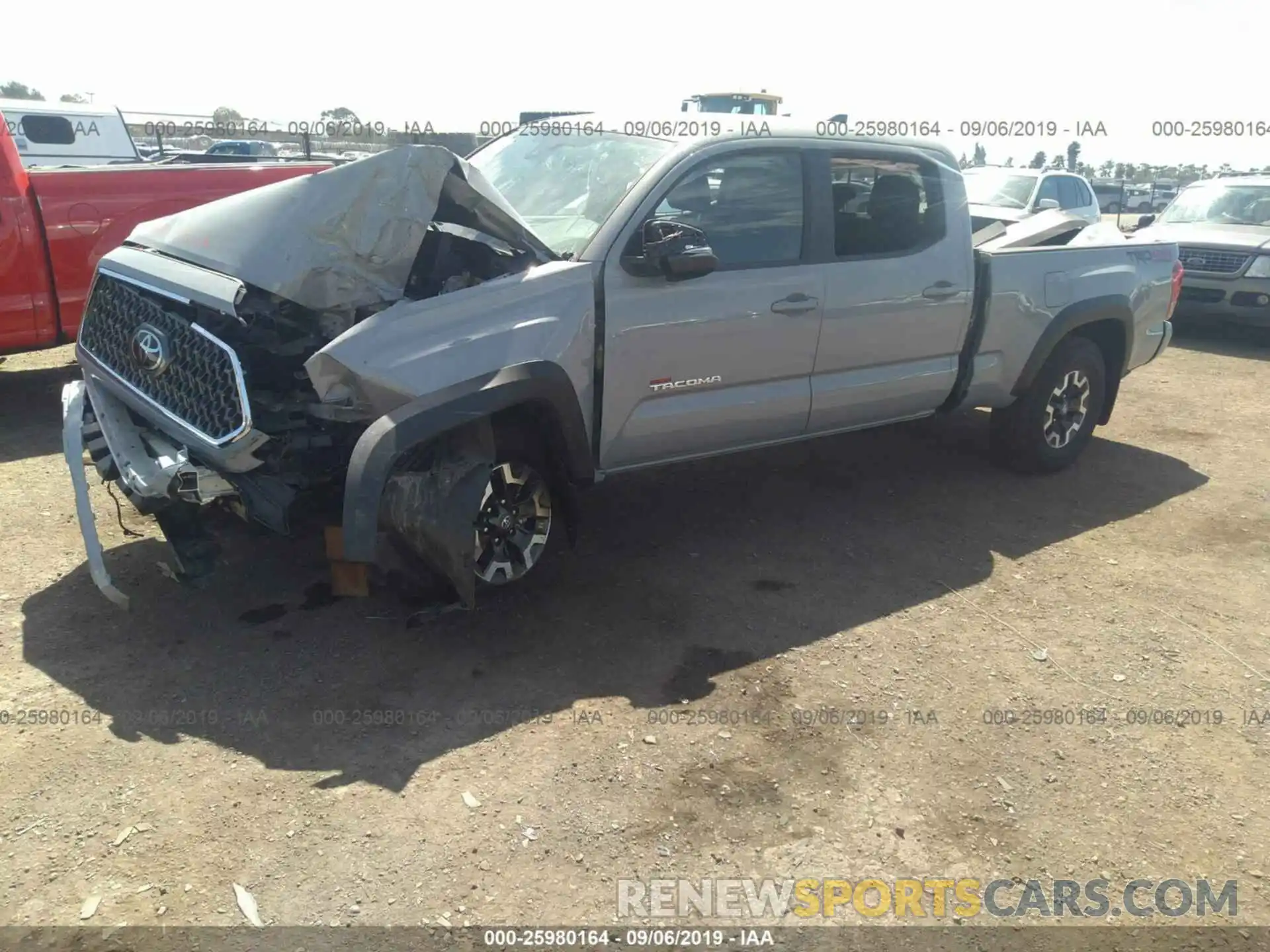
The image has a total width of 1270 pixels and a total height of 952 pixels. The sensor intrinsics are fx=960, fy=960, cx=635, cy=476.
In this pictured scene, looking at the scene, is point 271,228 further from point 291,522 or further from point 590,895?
point 590,895

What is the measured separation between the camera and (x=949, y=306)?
17.1ft

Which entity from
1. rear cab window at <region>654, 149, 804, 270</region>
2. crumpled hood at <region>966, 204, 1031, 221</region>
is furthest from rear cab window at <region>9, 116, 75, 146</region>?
rear cab window at <region>654, 149, 804, 270</region>

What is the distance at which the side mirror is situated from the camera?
399 cm

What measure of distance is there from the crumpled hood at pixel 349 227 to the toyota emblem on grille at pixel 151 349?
1.12 feet

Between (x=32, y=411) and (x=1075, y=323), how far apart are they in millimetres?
7098

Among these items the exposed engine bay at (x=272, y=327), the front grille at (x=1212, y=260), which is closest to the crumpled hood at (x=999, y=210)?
the front grille at (x=1212, y=260)

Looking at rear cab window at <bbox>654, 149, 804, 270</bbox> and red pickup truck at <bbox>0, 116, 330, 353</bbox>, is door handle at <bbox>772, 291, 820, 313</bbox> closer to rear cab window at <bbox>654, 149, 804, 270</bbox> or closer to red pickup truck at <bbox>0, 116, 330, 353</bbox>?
rear cab window at <bbox>654, 149, 804, 270</bbox>

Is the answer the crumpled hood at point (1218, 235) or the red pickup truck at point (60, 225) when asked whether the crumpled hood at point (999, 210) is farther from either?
the red pickup truck at point (60, 225)

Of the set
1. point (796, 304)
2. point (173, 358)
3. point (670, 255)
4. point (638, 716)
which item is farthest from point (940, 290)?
point (173, 358)

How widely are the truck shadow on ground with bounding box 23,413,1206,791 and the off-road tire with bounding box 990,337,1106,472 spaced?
27cm

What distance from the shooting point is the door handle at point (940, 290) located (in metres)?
5.08

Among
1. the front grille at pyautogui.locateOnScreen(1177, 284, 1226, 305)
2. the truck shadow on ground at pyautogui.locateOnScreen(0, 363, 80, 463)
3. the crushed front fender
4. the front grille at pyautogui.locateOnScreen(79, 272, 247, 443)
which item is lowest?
the truck shadow on ground at pyautogui.locateOnScreen(0, 363, 80, 463)

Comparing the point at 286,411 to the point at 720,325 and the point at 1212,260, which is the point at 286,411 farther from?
the point at 1212,260

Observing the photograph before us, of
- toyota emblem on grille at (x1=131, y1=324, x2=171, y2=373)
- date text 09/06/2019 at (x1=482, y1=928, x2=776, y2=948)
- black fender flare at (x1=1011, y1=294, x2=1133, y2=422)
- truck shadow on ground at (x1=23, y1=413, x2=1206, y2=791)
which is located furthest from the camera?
black fender flare at (x1=1011, y1=294, x2=1133, y2=422)
